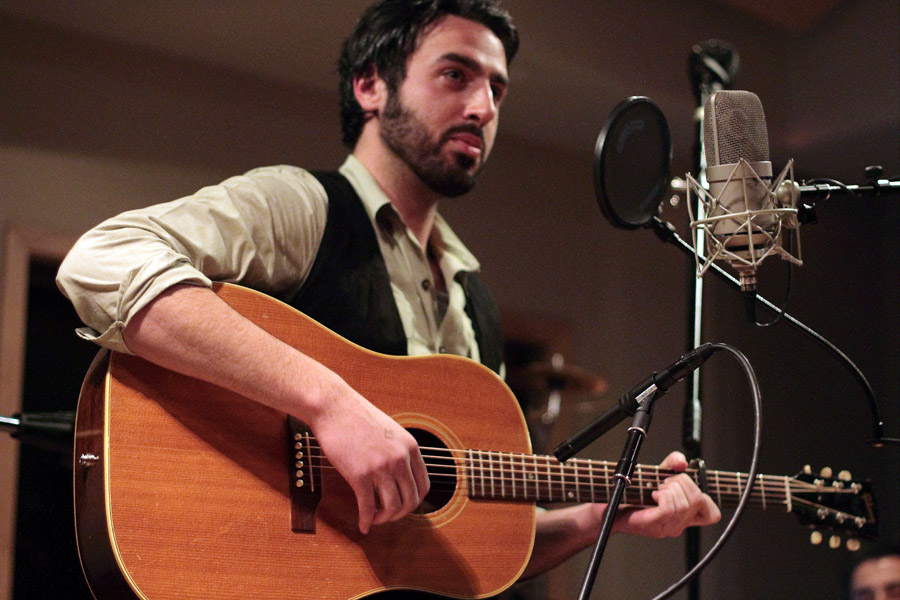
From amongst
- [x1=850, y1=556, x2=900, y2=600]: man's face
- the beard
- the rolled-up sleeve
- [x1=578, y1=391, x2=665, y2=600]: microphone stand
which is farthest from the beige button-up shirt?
[x1=850, y1=556, x2=900, y2=600]: man's face

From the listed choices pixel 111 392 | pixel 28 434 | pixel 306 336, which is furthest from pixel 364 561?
pixel 28 434

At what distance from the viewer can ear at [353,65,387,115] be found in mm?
2215

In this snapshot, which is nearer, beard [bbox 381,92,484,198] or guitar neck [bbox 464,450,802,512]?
guitar neck [bbox 464,450,802,512]

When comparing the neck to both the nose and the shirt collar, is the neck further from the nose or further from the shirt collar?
the nose

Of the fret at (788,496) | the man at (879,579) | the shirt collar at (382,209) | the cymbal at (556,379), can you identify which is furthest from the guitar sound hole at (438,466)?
the cymbal at (556,379)

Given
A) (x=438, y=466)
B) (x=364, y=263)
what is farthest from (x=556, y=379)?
(x=438, y=466)

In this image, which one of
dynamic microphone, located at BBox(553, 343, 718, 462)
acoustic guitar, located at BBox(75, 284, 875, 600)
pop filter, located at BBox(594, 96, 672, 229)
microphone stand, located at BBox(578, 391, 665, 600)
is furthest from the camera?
pop filter, located at BBox(594, 96, 672, 229)

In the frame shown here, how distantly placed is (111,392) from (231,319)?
224 millimetres

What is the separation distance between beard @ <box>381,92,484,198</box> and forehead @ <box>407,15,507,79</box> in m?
0.14

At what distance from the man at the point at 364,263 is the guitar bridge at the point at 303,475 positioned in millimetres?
69

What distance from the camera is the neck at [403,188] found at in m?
2.13

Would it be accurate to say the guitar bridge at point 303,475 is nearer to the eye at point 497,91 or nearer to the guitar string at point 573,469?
the guitar string at point 573,469

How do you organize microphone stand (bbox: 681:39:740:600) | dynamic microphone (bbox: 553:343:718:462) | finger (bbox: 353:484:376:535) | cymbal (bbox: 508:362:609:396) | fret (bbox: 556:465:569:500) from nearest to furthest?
dynamic microphone (bbox: 553:343:718:462) → finger (bbox: 353:484:376:535) → fret (bbox: 556:465:569:500) → microphone stand (bbox: 681:39:740:600) → cymbal (bbox: 508:362:609:396)

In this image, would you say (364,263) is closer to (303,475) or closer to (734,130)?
(303,475)
